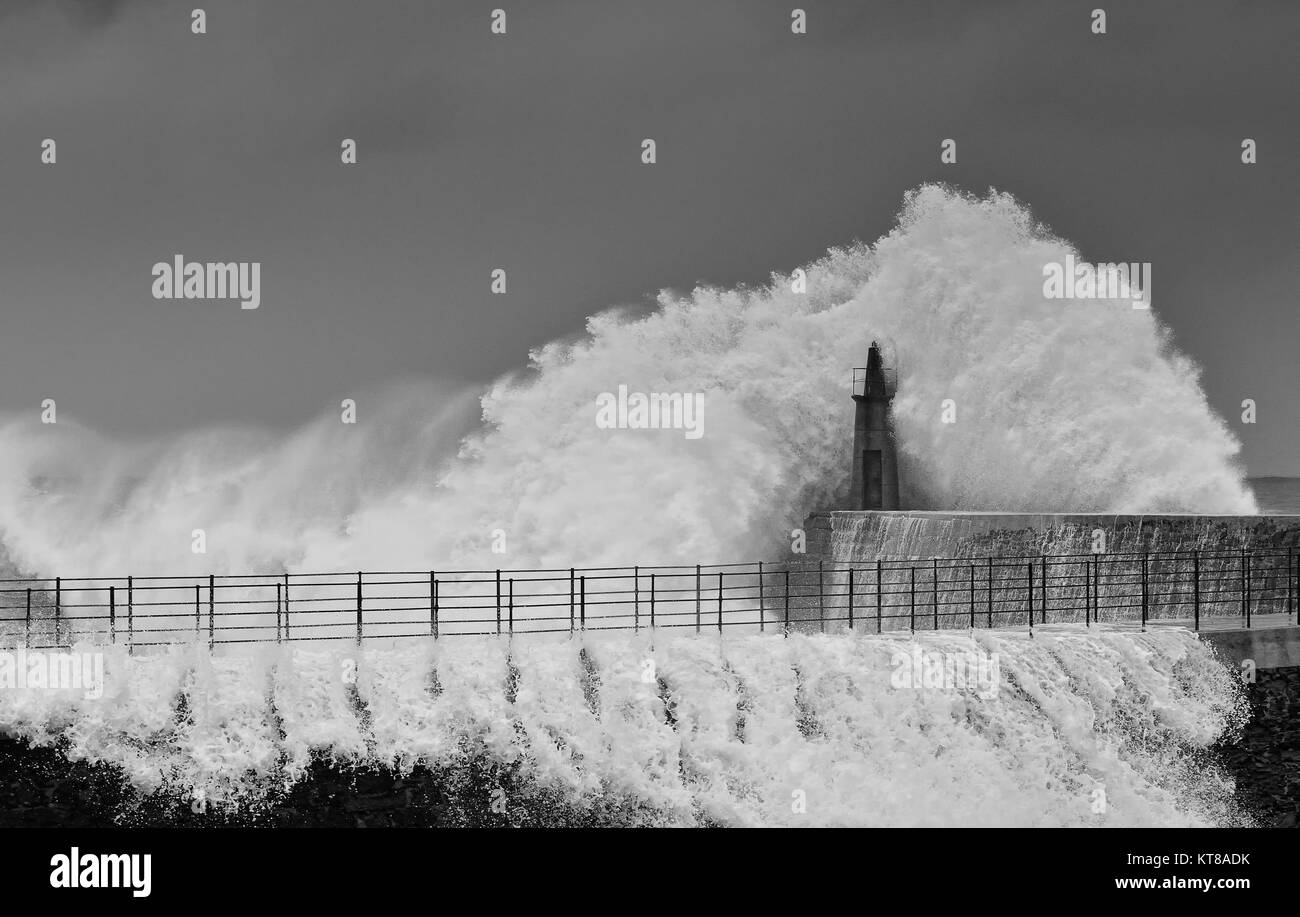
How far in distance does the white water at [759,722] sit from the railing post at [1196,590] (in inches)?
15.4

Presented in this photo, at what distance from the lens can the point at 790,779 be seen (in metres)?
15.6

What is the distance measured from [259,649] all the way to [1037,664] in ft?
23.4
